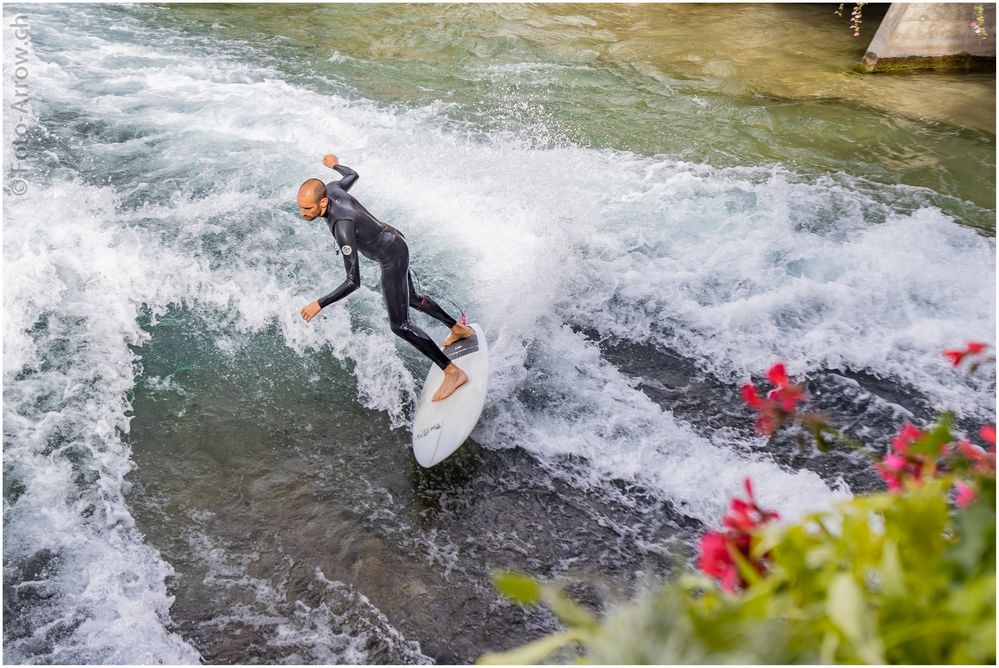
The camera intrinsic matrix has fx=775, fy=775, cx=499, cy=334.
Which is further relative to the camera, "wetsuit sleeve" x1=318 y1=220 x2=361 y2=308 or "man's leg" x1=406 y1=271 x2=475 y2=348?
"man's leg" x1=406 y1=271 x2=475 y2=348

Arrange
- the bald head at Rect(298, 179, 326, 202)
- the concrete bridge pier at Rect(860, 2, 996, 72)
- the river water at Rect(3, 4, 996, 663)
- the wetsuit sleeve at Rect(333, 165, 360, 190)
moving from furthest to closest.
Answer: the concrete bridge pier at Rect(860, 2, 996, 72) < the wetsuit sleeve at Rect(333, 165, 360, 190) < the bald head at Rect(298, 179, 326, 202) < the river water at Rect(3, 4, 996, 663)

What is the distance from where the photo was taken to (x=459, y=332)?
535 cm

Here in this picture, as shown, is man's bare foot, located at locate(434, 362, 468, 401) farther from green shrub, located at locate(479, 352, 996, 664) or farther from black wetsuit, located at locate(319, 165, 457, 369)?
green shrub, located at locate(479, 352, 996, 664)

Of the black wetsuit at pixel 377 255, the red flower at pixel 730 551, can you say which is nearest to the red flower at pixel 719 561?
the red flower at pixel 730 551

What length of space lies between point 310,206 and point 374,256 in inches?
22.5

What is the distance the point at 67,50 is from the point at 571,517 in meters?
10.6

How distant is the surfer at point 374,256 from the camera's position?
4605mm

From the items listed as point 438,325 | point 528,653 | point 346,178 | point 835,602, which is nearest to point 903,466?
point 835,602

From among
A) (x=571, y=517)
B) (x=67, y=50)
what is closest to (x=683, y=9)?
(x=67, y=50)

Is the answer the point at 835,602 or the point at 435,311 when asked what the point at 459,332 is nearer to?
the point at 435,311

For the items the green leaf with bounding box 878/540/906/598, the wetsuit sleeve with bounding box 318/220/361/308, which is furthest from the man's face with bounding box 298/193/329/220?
the green leaf with bounding box 878/540/906/598

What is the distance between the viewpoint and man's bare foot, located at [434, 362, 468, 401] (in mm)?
5059

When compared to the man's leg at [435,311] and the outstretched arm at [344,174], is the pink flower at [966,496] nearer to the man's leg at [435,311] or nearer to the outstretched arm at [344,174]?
the man's leg at [435,311]

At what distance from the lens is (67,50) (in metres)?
11.1
